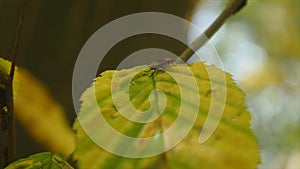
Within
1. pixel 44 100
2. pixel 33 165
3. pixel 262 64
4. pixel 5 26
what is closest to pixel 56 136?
pixel 44 100

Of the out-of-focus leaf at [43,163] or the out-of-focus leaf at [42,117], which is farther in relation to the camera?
the out-of-focus leaf at [42,117]

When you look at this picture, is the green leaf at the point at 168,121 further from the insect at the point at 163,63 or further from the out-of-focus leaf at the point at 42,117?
the out-of-focus leaf at the point at 42,117

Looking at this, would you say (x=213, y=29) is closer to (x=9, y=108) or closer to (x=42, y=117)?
(x=9, y=108)

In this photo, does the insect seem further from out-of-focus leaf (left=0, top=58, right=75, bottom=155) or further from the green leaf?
out-of-focus leaf (left=0, top=58, right=75, bottom=155)

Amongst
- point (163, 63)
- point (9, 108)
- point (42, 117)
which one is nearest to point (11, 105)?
point (9, 108)

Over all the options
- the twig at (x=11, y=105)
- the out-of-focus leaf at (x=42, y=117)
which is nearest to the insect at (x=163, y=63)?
the twig at (x=11, y=105)

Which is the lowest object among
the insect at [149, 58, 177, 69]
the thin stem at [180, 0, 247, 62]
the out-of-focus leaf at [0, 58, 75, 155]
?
the out-of-focus leaf at [0, 58, 75, 155]

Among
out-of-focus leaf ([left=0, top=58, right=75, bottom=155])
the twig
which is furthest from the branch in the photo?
out-of-focus leaf ([left=0, top=58, right=75, bottom=155])
